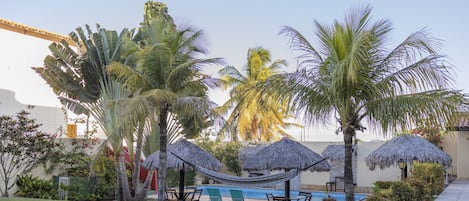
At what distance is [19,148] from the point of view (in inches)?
621

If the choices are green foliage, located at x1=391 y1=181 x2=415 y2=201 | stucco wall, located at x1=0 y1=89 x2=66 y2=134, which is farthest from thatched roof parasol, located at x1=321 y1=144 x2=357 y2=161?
stucco wall, located at x1=0 y1=89 x2=66 y2=134

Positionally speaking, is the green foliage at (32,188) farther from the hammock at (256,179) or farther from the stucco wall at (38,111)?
the hammock at (256,179)

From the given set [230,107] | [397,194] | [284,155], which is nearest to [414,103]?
[397,194]

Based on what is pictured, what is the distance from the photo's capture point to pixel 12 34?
73.0 feet

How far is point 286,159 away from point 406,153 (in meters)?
5.45

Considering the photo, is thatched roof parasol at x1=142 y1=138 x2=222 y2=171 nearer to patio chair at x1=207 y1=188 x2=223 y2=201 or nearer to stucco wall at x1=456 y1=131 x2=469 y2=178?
patio chair at x1=207 y1=188 x2=223 y2=201

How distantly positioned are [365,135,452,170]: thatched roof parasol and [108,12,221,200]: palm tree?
7170 millimetres

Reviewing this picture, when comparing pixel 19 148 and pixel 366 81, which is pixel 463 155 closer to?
pixel 366 81

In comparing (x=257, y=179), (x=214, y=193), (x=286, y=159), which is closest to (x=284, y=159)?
(x=286, y=159)

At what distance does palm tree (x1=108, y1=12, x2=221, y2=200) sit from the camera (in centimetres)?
1323

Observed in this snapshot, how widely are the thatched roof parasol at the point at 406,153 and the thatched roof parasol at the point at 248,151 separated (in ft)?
21.0

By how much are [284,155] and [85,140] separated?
824 centimetres

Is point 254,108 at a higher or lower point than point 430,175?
higher

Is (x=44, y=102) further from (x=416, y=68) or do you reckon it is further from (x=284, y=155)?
(x=416, y=68)
